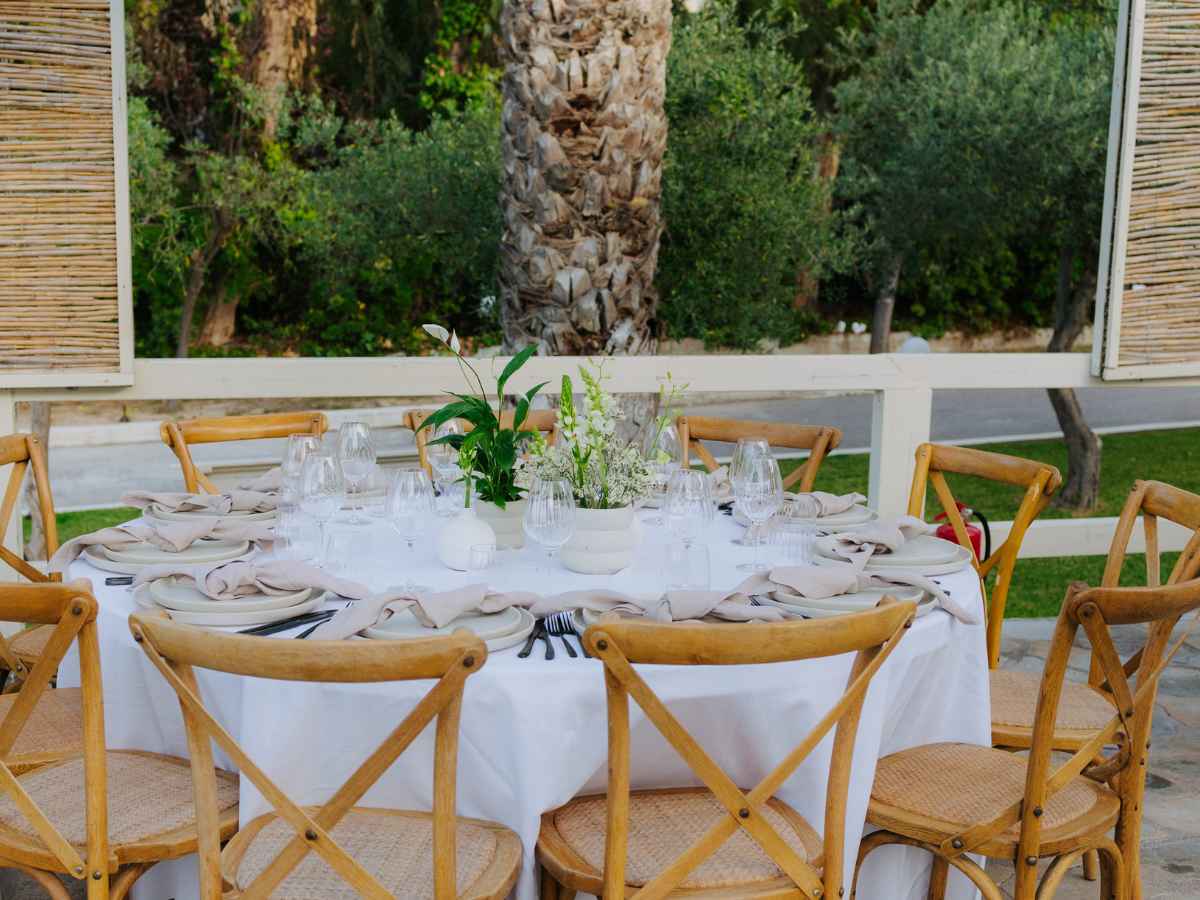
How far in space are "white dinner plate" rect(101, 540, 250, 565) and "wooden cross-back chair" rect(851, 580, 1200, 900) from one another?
4.91 feet

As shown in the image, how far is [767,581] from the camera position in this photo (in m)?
2.42

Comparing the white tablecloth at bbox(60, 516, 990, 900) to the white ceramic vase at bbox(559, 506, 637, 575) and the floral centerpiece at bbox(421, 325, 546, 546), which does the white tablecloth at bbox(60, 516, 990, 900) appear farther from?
the floral centerpiece at bbox(421, 325, 546, 546)

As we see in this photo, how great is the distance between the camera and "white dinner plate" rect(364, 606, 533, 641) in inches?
84.5

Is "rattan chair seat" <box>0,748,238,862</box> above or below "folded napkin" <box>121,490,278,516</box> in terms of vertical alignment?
below

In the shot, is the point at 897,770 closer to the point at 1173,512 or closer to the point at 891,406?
the point at 1173,512

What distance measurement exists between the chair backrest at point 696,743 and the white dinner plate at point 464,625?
0.36 meters

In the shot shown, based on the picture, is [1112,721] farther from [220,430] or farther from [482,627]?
[220,430]

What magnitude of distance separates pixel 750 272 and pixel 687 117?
1170 millimetres

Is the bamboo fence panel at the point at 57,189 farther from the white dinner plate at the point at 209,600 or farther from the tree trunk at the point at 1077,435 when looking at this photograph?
the tree trunk at the point at 1077,435

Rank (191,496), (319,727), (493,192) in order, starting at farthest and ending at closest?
(493,192)
(191,496)
(319,727)

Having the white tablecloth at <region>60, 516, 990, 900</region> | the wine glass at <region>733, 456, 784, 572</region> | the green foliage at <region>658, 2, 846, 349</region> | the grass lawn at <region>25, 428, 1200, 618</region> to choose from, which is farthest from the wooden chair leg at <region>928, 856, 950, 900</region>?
the green foliage at <region>658, 2, 846, 349</region>

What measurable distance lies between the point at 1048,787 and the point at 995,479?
1.17 metres

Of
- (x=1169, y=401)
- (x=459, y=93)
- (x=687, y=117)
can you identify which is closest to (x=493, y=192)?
(x=687, y=117)

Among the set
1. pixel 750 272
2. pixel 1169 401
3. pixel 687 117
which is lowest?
pixel 1169 401
